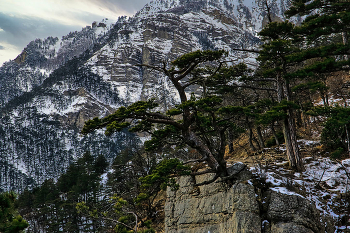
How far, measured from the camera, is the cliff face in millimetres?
8117

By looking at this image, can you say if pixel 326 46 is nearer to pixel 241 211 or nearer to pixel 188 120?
pixel 188 120

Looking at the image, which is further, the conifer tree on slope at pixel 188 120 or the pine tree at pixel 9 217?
the conifer tree on slope at pixel 188 120

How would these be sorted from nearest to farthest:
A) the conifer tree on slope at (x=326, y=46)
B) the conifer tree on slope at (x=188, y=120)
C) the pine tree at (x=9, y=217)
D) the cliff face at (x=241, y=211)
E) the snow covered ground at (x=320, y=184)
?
the pine tree at (x=9, y=217), the cliff face at (x=241, y=211), the snow covered ground at (x=320, y=184), the conifer tree on slope at (x=188, y=120), the conifer tree on slope at (x=326, y=46)

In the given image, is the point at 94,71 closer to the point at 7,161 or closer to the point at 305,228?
the point at 7,161

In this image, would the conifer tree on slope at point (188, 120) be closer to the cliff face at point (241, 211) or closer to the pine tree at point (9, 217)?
the cliff face at point (241, 211)

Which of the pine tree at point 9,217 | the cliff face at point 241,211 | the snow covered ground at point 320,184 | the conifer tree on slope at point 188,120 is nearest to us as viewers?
the pine tree at point 9,217

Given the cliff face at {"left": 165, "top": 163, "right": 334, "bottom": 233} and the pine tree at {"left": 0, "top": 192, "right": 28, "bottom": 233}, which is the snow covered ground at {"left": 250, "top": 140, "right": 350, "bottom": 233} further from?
the pine tree at {"left": 0, "top": 192, "right": 28, "bottom": 233}

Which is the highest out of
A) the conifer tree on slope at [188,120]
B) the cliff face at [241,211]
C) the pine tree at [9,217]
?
the conifer tree on slope at [188,120]

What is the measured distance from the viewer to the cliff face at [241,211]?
8117 millimetres

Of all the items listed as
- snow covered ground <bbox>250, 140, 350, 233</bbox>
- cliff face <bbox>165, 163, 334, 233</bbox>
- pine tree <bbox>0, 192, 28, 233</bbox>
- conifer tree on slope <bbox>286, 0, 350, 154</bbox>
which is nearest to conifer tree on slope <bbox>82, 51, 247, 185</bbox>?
cliff face <bbox>165, 163, 334, 233</bbox>

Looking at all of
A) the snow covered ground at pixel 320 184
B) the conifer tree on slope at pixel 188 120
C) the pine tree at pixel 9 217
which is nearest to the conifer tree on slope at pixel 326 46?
the snow covered ground at pixel 320 184

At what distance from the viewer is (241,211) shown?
28.4 ft

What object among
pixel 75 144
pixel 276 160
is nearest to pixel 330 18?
pixel 276 160

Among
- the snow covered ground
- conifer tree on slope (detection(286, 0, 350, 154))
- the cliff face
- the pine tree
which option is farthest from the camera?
conifer tree on slope (detection(286, 0, 350, 154))
